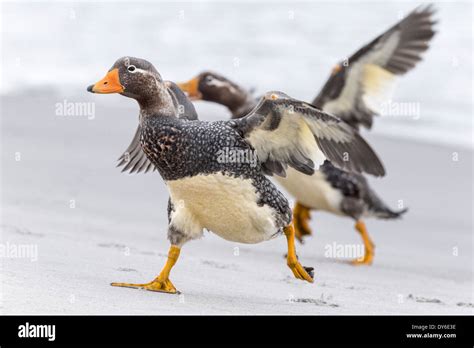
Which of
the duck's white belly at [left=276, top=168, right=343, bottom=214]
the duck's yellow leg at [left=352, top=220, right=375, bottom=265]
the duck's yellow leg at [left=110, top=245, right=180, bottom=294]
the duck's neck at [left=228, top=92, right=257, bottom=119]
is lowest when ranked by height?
the duck's yellow leg at [left=352, top=220, right=375, bottom=265]

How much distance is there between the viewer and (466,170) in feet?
44.9

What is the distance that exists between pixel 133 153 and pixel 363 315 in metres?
2.10

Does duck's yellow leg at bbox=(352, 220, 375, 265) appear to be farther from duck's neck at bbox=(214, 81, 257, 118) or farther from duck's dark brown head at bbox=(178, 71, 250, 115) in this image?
duck's dark brown head at bbox=(178, 71, 250, 115)

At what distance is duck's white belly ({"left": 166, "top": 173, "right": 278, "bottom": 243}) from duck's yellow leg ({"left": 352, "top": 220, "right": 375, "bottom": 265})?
289cm

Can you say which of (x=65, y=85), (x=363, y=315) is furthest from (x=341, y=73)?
(x=65, y=85)

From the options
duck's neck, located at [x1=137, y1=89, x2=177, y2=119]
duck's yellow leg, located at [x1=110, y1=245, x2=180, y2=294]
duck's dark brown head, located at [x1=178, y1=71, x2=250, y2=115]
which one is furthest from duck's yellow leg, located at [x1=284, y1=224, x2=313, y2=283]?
duck's dark brown head, located at [x1=178, y1=71, x2=250, y2=115]

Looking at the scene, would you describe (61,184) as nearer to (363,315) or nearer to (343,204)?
(343,204)

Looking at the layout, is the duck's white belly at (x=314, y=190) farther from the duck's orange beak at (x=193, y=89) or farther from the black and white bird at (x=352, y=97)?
the duck's orange beak at (x=193, y=89)

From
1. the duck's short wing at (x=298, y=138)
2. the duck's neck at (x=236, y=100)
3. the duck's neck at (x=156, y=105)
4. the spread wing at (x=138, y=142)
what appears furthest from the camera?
the duck's neck at (x=236, y=100)

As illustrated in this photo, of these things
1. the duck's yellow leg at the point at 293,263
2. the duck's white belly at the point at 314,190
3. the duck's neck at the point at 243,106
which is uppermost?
the duck's neck at the point at 243,106

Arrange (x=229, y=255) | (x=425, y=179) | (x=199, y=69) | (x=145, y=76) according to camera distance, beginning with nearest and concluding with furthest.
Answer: (x=145, y=76) < (x=229, y=255) < (x=425, y=179) < (x=199, y=69)

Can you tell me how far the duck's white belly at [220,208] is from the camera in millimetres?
6176

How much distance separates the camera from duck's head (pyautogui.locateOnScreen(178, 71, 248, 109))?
984 cm

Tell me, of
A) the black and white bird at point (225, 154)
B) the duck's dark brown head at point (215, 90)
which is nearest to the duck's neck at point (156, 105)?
the black and white bird at point (225, 154)
